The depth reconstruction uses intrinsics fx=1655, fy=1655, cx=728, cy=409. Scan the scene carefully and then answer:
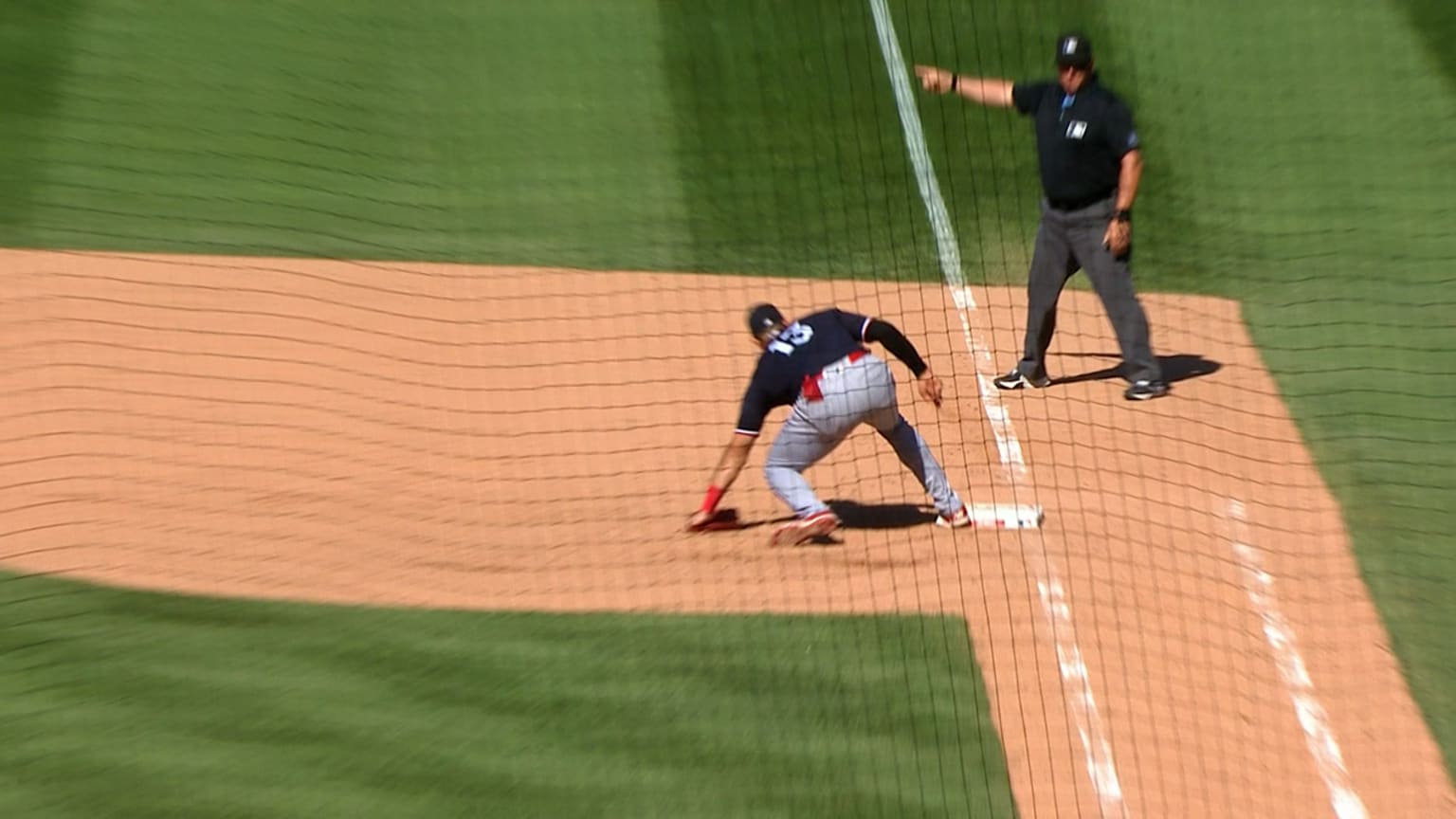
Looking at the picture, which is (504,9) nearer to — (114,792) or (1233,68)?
(1233,68)

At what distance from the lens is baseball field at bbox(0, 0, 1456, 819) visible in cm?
736

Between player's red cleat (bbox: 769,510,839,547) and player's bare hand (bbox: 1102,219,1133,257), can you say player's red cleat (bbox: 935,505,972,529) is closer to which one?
player's red cleat (bbox: 769,510,839,547)

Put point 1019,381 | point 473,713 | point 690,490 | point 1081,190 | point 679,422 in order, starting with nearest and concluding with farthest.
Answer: point 473,713 < point 690,490 < point 1081,190 < point 679,422 < point 1019,381

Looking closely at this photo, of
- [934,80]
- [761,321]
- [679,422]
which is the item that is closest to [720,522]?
[761,321]

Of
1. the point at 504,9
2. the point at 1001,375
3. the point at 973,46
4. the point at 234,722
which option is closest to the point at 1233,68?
the point at 973,46

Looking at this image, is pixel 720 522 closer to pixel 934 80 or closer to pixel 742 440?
pixel 742 440

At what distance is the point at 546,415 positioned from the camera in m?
10.2

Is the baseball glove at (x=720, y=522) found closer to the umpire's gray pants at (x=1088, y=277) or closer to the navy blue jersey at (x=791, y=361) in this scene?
the navy blue jersey at (x=791, y=361)

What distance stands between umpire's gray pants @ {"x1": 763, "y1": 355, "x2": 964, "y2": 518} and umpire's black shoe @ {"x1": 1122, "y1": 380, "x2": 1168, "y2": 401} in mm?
1997

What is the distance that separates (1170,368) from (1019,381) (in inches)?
47.2

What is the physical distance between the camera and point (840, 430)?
27.8 ft

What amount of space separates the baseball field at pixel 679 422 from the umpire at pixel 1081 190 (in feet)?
1.76

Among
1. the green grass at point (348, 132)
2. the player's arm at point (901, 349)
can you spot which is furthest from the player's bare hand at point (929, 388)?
the green grass at point (348, 132)

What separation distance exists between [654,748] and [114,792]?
2236 millimetres
